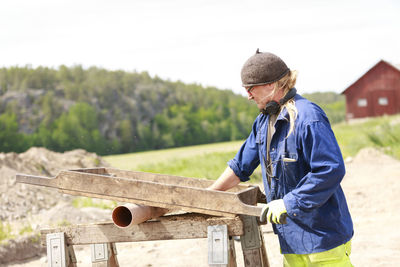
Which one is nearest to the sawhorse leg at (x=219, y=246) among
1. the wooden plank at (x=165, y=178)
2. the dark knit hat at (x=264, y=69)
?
the wooden plank at (x=165, y=178)

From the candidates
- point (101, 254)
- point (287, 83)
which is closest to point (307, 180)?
point (287, 83)

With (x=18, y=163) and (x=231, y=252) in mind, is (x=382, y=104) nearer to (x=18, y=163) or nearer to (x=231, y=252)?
(x=18, y=163)

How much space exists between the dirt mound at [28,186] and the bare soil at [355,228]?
26mm

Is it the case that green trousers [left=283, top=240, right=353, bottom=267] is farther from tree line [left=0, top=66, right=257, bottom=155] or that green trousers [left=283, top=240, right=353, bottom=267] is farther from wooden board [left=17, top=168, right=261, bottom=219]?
tree line [left=0, top=66, right=257, bottom=155]

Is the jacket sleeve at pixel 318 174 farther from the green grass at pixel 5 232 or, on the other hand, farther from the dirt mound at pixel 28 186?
the dirt mound at pixel 28 186

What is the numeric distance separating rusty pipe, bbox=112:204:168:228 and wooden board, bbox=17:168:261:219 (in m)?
0.06

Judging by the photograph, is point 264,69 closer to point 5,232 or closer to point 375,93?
point 5,232

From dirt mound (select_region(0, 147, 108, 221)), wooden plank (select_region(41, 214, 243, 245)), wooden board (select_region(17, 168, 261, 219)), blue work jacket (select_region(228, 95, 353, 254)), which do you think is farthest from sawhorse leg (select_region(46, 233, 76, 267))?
dirt mound (select_region(0, 147, 108, 221))

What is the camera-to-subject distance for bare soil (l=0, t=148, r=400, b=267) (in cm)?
561

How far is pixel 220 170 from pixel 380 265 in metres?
7.81

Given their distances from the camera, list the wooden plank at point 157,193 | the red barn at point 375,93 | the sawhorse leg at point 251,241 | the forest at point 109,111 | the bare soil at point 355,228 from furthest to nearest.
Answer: the red barn at point 375,93 → the forest at point 109,111 → the bare soil at point 355,228 → the sawhorse leg at point 251,241 → the wooden plank at point 157,193

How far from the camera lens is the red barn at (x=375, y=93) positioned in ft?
110

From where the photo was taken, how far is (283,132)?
292 centimetres

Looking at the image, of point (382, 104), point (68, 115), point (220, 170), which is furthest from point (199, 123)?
point (382, 104)
